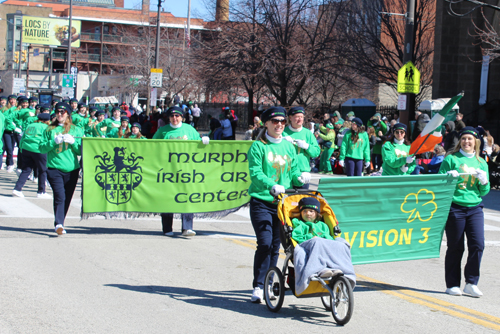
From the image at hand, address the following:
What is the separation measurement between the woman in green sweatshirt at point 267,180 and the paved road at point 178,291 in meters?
0.45

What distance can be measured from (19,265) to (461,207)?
17.0 feet

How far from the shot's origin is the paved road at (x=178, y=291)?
18.3ft

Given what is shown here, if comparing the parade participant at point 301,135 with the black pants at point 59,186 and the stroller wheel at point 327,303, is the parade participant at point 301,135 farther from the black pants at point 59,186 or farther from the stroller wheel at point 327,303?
the black pants at point 59,186

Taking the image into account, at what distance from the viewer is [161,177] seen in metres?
10.1

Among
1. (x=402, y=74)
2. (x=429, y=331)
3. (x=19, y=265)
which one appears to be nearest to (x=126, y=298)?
(x=19, y=265)

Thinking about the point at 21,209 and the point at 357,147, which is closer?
the point at 21,209

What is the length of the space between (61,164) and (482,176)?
19.7 ft

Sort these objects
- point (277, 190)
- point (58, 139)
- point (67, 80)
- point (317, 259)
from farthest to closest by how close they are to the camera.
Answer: point (67, 80) < point (58, 139) < point (277, 190) < point (317, 259)

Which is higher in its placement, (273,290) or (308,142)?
(308,142)

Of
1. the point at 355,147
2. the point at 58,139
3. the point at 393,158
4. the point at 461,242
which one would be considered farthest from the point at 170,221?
the point at 355,147

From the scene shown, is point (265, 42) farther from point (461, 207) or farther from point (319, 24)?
point (461, 207)

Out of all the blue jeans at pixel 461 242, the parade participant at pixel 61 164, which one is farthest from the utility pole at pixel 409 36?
the blue jeans at pixel 461 242

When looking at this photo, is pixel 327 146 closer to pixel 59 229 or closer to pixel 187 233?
pixel 187 233

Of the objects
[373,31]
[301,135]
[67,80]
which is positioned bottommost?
[301,135]
